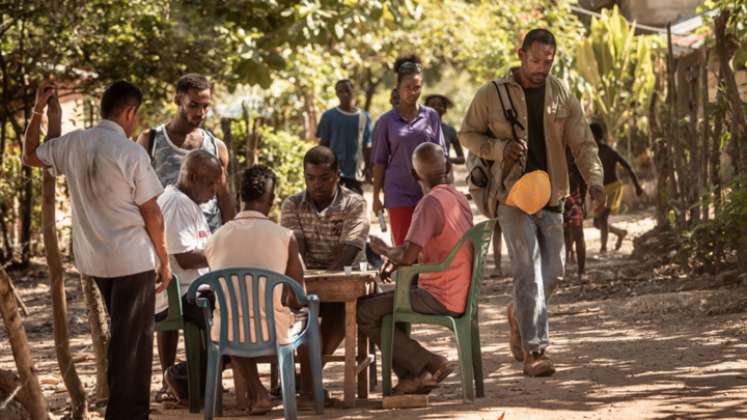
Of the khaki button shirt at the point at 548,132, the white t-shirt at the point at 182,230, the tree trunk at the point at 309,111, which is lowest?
the white t-shirt at the point at 182,230

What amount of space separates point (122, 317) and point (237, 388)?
115cm

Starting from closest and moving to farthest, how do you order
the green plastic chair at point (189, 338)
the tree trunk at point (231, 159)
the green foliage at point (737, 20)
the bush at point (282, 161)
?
the green plastic chair at point (189, 338)
the green foliage at point (737, 20)
the tree trunk at point (231, 159)
the bush at point (282, 161)

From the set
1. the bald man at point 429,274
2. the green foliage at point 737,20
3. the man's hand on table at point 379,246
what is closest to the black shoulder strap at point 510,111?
the bald man at point 429,274

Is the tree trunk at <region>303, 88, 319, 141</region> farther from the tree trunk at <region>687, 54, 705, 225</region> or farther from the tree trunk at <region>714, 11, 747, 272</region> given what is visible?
the tree trunk at <region>714, 11, 747, 272</region>

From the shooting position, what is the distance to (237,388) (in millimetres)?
8039

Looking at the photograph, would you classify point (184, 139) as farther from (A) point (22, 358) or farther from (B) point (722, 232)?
(B) point (722, 232)

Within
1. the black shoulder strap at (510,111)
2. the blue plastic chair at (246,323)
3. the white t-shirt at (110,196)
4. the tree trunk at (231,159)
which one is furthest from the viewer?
the tree trunk at (231,159)

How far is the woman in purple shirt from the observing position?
1075 cm

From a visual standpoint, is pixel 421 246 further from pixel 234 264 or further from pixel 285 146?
pixel 285 146

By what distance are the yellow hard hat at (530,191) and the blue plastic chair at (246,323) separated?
5.81ft

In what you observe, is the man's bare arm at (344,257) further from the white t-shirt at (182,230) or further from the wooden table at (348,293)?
the white t-shirt at (182,230)

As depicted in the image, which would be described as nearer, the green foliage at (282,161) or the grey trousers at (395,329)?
the grey trousers at (395,329)

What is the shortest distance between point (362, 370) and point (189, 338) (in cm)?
107

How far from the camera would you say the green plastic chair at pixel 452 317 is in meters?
8.02
